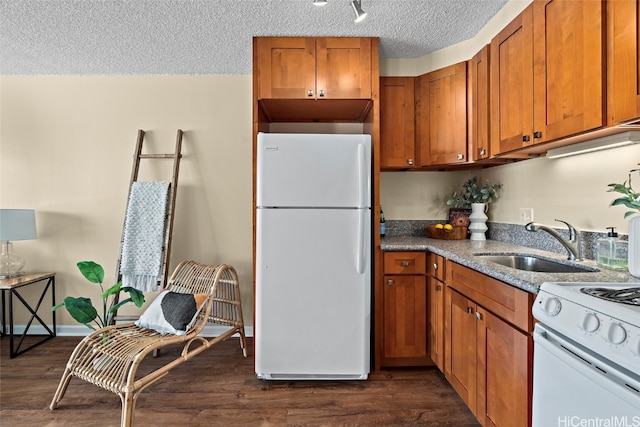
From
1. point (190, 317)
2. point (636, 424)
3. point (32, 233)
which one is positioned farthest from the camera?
point (32, 233)

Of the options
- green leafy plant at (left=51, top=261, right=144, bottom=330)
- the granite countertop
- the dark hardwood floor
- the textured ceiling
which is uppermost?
the textured ceiling

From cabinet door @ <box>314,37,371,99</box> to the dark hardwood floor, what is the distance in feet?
6.41

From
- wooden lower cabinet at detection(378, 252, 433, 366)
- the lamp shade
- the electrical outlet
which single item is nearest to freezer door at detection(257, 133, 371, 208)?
wooden lower cabinet at detection(378, 252, 433, 366)

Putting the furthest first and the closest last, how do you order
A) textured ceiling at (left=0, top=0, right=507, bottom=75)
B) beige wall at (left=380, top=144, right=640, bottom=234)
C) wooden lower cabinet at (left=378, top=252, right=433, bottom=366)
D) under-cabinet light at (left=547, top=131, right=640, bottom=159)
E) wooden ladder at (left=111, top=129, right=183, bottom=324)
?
wooden ladder at (left=111, top=129, right=183, bottom=324) < wooden lower cabinet at (left=378, top=252, right=433, bottom=366) < textured ceiling at (left=0, top=0, right=507, bottom=75) < beige wall at (left=380, top=144, right=640, bottom=234) < under-cabinet light at (left=547, top=131, right=640, bottom=159)

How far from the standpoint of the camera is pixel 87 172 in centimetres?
300

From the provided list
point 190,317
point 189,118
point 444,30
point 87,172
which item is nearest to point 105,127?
point 87,172

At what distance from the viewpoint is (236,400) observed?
79.6 inches

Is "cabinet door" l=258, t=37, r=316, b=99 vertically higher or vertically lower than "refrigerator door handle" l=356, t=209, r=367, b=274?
higher

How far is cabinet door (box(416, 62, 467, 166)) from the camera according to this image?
7.75 ft

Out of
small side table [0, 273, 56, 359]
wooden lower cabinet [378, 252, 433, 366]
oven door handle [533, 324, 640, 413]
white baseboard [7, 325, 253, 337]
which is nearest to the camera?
oven door handle [533, 324, 640, 413]

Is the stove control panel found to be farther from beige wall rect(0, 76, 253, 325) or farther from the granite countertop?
beige wall rect(0, 76, 253, 325)

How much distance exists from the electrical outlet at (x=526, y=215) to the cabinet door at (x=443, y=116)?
0.51 meters

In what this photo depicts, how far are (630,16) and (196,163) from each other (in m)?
2.86

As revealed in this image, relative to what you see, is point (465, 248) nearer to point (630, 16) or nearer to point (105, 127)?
point (630, 16)
